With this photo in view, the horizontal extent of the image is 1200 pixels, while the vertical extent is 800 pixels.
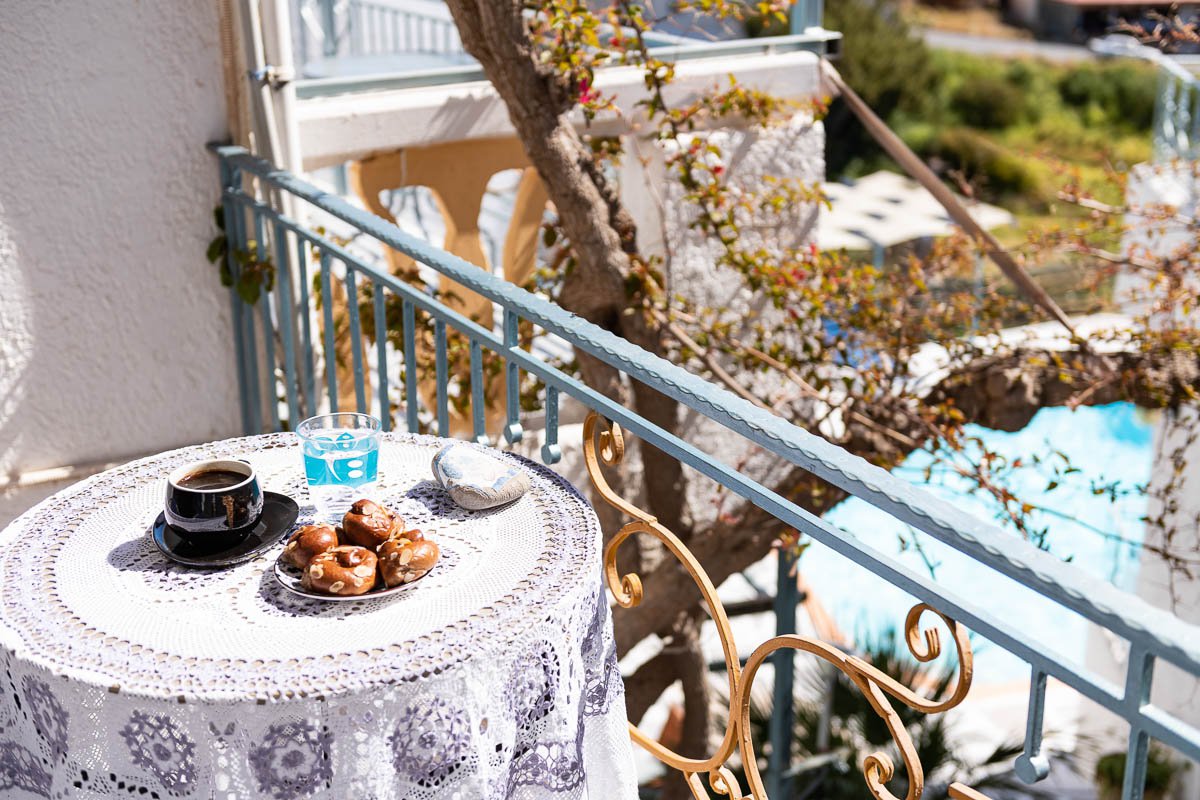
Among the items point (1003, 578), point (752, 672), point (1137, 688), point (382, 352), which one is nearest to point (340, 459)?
point (752, 672)

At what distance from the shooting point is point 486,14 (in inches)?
126

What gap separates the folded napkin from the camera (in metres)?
1.67

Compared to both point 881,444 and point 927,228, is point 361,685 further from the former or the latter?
point 927,228

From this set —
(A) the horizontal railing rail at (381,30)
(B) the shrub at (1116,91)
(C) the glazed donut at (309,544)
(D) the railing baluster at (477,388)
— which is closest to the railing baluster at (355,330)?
(D) the railing baluster at (477,388)

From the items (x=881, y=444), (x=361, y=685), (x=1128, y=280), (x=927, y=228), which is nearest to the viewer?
(x=361, y=685)

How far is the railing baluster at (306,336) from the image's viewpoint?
2.92 meters

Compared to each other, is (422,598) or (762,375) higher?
(422,598)

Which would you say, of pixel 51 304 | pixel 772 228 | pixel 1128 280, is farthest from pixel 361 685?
pixel 1128 280

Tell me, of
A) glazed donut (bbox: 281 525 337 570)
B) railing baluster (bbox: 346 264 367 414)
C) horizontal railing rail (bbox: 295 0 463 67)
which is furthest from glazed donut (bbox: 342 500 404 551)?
horizontal railing rail (bbox: 295 0 463 67)

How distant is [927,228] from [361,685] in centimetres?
1898

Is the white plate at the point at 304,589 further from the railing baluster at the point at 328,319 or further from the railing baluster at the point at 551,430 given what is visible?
the railing baluster at the point at 328,319

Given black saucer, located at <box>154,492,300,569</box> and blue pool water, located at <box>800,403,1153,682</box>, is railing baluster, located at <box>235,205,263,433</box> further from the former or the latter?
blue pool water, located at <box>800,403,1153,682</box>

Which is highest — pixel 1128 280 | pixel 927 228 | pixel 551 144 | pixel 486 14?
pixel 486 14

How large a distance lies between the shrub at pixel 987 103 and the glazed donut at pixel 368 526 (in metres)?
26.4
